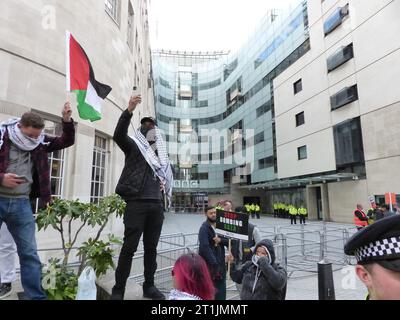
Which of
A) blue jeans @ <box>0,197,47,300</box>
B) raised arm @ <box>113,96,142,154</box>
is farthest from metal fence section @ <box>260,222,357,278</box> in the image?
blue jeans @ <box>0,197,47,300</box>

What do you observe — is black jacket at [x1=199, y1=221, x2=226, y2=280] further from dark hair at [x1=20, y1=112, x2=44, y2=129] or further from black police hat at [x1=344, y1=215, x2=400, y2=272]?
black police hat at [x1=344, y1=215, x2=400, y2=272]

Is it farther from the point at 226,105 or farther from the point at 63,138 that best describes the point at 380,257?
the point at 226,105

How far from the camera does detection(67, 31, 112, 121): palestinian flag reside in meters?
3.67

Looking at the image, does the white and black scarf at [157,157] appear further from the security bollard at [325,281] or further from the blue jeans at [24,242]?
the security bollard at [325,281]

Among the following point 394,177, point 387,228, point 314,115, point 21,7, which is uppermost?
point 314,115

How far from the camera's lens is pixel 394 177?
70.5 feet


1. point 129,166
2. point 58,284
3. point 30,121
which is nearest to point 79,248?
point 58,284

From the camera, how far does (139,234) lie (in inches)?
126

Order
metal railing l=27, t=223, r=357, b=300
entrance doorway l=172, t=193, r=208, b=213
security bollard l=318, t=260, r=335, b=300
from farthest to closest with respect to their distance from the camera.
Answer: entrance doorway l=172, t=193, r=208, b=213
metal railing l=27, t=223, r=357, b=300
security bollard l=318, t=260, r=335, b=300

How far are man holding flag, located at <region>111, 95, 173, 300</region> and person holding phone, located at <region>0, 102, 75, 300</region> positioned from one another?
761 mm

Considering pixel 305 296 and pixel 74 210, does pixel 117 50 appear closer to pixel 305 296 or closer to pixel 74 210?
pixel 74 210

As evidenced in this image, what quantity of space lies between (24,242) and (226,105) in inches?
2120
